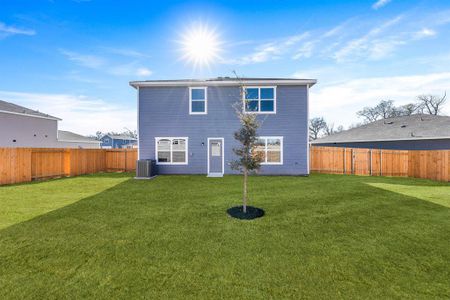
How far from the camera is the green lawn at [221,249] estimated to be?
290 cm

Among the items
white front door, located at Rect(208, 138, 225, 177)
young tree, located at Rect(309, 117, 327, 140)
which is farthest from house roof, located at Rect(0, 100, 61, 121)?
young tree, located at Rect(309, 117, 327, 140)

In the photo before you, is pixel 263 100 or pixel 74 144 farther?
pixel 74 144

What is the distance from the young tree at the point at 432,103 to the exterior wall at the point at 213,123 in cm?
4127

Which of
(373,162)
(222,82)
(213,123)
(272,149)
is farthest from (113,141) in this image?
(373,162)

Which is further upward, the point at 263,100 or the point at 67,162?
the point at 263,100

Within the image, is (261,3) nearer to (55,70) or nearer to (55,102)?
(55,70)

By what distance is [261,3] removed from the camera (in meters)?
11.3

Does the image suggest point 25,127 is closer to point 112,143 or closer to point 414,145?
point 112,143

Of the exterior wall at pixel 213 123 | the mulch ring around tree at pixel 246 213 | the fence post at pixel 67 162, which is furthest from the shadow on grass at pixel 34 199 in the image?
the mulch ring around tree at pixel 246 213

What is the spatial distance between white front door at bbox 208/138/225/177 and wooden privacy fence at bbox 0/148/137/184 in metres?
6.59

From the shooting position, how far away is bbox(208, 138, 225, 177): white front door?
528 inches

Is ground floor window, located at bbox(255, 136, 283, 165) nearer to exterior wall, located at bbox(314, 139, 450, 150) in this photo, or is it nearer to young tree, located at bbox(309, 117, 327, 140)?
exterior wall, located at bbox(314, 139, 450, 150)

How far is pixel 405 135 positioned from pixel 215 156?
1613cm

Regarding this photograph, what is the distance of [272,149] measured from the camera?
13281 millimetres
